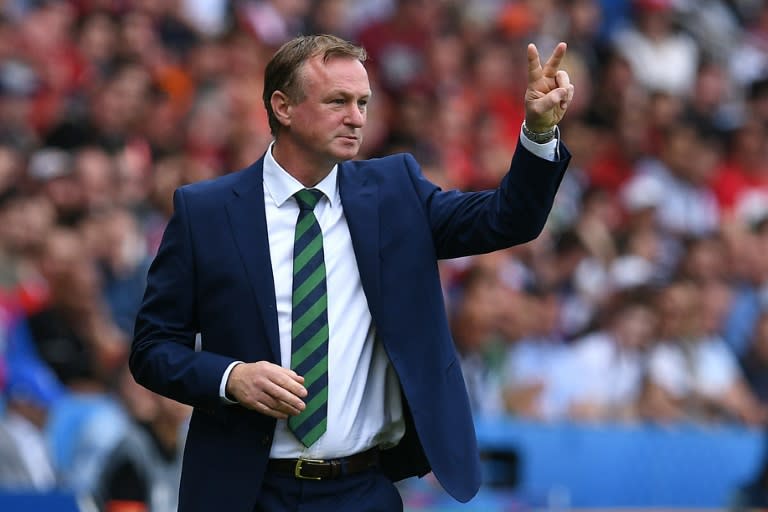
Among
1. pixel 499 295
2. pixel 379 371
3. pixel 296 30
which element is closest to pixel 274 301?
pixel 379 371

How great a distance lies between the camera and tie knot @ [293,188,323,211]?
4.43 metres

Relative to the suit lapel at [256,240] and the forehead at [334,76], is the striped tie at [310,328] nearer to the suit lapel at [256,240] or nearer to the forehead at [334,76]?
the suit lapel at [256,240]

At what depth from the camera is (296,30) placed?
11.6 metres

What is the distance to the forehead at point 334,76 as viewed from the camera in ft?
14.2

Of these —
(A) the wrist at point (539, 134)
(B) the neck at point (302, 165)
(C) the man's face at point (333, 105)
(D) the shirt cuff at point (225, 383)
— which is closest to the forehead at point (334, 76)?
(C) the man's face at point (333, 105)

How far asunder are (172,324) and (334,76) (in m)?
0.83

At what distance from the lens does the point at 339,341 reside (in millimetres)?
4332

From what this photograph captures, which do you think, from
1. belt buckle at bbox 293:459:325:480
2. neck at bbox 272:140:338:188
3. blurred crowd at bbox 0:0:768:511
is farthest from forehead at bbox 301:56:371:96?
blurred crowd at bbox 0:0:768:511

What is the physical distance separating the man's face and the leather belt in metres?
0.84

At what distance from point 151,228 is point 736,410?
3837 mm

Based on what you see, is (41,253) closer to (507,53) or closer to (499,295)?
(499,295)

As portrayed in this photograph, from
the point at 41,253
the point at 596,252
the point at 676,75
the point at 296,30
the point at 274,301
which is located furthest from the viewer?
the point at 676,75

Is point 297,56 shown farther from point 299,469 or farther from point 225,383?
point 299,469

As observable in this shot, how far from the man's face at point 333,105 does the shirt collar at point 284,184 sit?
11 cm
